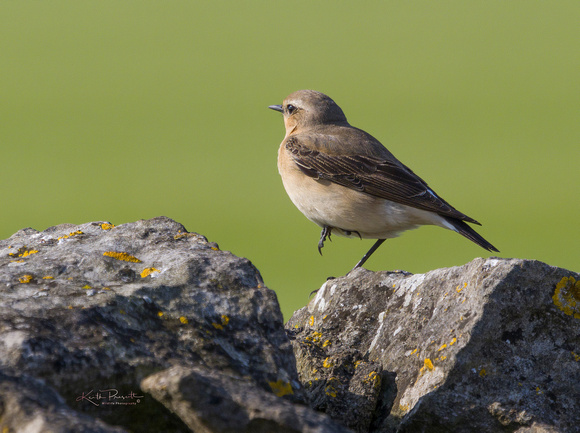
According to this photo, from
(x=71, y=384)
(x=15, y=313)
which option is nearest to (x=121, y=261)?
(x=15, y=313)

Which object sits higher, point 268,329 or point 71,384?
point 268,329

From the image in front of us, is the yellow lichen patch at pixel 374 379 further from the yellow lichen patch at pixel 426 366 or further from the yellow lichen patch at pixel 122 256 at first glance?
the yellow lichen patch at pixel 122 256

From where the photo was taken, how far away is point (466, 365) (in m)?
3.38

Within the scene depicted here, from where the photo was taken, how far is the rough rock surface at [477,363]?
10.9ft

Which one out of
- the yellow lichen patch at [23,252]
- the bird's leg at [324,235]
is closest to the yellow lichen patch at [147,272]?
the yellow lichen patch at [23,252]

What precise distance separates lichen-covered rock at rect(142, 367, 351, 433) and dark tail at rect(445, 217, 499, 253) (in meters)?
4.79

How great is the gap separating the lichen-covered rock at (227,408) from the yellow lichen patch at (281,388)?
0.43 m

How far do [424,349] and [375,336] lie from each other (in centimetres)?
66

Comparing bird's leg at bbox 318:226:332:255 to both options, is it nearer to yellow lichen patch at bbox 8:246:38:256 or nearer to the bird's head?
the bird's head

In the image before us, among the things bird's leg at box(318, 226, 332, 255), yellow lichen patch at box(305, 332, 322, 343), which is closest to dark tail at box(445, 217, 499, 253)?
bird's leg at box(318, 226, 332, 255)

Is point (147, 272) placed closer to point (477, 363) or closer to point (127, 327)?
point (127, 327)

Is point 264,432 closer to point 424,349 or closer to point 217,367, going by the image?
point 217,367

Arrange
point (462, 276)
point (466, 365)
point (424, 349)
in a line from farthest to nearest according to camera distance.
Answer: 1. point (462, 276)
2. point (424, 349)
3. point (466, 365)

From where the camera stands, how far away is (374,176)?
25.5ft
